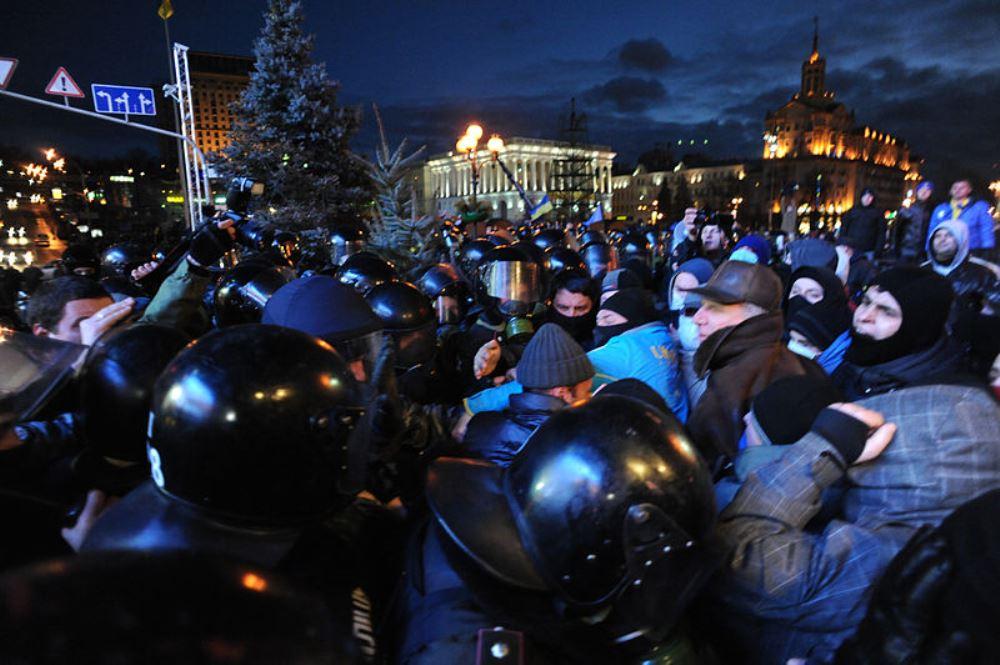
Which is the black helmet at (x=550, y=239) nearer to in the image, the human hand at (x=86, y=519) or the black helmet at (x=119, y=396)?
the black helmet at (x=119, y=396)

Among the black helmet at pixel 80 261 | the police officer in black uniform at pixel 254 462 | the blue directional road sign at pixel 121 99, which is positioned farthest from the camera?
the blue directional road sign at pixel 121 99

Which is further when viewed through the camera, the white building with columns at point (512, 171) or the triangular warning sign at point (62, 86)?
the white building with columns at point (512, 171)

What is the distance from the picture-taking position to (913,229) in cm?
919

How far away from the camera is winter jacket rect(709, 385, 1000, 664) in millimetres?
1748

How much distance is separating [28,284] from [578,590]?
31.6 feet

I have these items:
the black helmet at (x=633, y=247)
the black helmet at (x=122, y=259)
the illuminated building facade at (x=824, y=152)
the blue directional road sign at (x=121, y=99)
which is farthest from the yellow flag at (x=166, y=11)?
the illuminated building facade at (x=824, y=152)

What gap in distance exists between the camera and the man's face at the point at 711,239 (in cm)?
863

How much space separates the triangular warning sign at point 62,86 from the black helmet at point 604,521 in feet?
48.3

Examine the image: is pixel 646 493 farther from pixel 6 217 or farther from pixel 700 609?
pixel 6 217

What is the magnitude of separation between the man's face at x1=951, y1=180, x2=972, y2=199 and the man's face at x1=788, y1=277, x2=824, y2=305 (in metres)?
4.15

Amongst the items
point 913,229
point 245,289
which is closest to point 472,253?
point 245,289

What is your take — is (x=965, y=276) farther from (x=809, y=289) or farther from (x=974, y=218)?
(x=974, y=218)

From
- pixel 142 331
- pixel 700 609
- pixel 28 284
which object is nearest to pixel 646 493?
pixel 700 609

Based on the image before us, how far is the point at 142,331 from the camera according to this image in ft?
8.20
